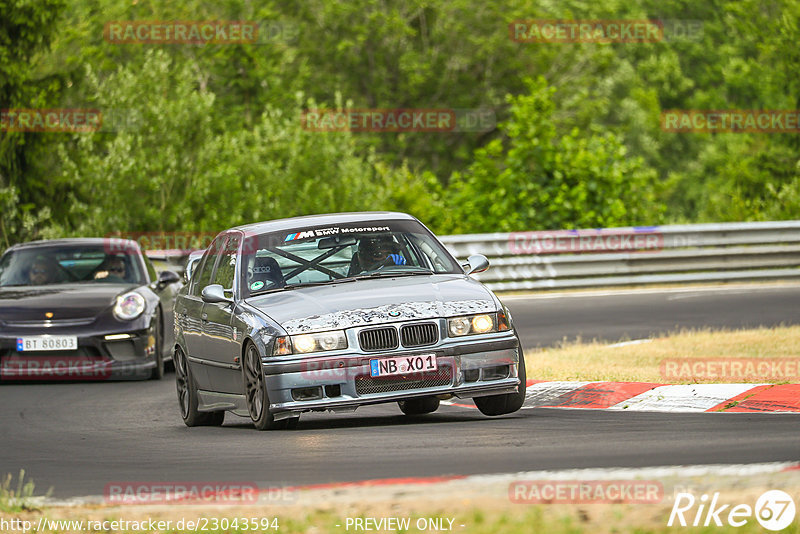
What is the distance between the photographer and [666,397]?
1015 cm

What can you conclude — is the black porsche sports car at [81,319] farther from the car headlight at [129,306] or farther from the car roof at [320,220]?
the car roof at [320,220]

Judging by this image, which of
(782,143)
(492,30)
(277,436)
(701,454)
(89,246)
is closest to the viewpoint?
(701,454)

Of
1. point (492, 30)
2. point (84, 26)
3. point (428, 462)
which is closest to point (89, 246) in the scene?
point (428, 462)

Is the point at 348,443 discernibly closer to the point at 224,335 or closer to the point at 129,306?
the point at 224,335

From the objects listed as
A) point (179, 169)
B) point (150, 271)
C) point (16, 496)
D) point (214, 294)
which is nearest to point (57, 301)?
point (150, 271)

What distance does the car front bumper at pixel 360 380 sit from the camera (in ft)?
29.7

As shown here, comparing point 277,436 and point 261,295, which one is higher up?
point 261,295

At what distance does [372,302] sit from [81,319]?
20.0ft

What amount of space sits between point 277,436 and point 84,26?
22657 mm

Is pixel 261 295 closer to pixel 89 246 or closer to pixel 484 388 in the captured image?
pixel 484 388

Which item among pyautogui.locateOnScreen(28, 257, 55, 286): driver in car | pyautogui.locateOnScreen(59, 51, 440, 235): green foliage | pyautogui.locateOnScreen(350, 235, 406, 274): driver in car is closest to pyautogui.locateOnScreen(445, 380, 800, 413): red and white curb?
pyautogui.locateOnScreen(350, 235, 406, 274): driver in car

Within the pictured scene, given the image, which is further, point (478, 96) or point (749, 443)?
point (478, 96)

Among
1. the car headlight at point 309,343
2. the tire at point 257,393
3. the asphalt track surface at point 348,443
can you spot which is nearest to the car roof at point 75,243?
the asphalt track surface at point 348,443

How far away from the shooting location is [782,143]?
5238 cm
